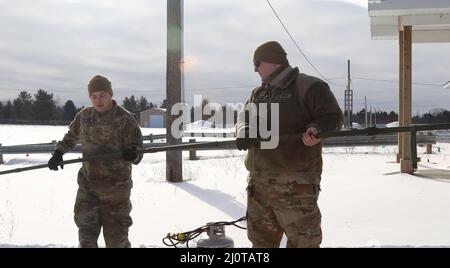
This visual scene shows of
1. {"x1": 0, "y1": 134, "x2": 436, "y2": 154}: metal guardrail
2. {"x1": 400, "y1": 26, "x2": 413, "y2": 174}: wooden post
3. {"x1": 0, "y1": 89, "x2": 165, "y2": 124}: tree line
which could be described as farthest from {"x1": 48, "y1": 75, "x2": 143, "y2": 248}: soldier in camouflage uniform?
{"x1": 0, "y1": 89, "x2": 165, "y2": 124}: tree line

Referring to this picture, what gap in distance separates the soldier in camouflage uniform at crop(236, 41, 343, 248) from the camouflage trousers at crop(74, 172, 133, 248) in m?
1.19

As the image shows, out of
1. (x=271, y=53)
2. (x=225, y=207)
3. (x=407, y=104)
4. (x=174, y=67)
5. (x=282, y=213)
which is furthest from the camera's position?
(x=407, y=104)

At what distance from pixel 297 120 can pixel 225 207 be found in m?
3.56

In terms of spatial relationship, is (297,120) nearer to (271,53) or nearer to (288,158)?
(288,158)

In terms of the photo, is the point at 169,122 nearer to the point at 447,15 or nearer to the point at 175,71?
the point at 175,71

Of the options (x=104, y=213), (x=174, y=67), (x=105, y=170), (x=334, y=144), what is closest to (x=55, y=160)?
(x=105, y=170)

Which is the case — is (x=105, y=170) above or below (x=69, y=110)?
below

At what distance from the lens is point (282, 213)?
2.93 meters

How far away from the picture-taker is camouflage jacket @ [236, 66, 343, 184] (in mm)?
2891

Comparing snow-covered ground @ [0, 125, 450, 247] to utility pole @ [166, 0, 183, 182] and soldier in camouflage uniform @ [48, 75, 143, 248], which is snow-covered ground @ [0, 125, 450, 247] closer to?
utility pole @ [166, 0, 183, 182]

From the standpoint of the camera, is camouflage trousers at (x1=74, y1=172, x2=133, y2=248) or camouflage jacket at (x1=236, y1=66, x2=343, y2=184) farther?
camouflage trousers at (x1=74, y1=172, x2=133, y2=248)
